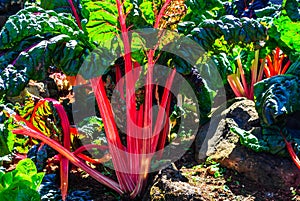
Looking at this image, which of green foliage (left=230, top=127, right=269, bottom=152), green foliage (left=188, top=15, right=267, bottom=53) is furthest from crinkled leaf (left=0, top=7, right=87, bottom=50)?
green foliage (left=230, top=127, right=269, bottom=152)

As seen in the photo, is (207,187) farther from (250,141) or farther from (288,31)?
(288,31)

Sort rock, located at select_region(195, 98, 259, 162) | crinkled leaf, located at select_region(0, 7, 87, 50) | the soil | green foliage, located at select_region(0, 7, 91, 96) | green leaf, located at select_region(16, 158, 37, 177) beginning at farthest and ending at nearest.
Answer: rock, located at select_region(195, 98, 259, 162)
the soil
green leaf, located at select_region(16, 158, 37, 177)
crinkled leaf, located at select_region(0, 7, 87, 50)
green foliage, located at select_region(0, 7, 91, 96)

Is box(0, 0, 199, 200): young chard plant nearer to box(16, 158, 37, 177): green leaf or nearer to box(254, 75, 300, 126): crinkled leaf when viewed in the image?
box(16, 158, 37, 177): green leaf

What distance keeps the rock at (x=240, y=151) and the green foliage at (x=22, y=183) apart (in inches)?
36.5

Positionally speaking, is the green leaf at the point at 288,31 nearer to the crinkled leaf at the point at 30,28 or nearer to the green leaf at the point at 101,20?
the green leaf at the point at 101,20

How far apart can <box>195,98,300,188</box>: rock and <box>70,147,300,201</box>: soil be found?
0.04 m

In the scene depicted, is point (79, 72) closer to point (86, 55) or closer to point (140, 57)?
point (86, 55)

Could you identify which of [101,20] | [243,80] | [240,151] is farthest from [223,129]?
[101,20]

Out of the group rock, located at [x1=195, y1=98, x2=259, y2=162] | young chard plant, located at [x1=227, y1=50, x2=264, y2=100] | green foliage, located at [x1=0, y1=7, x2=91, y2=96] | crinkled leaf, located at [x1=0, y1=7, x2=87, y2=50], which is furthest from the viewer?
young chard plant, located at [x1=227, y1=50, x2=264, y2=100]

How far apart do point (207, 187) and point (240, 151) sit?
29cm

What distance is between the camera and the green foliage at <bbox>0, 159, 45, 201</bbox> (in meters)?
1.87

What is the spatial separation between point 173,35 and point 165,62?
0.13 meters

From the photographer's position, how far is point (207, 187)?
2.27 m

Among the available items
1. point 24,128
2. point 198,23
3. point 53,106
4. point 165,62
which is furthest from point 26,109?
point 198,23
